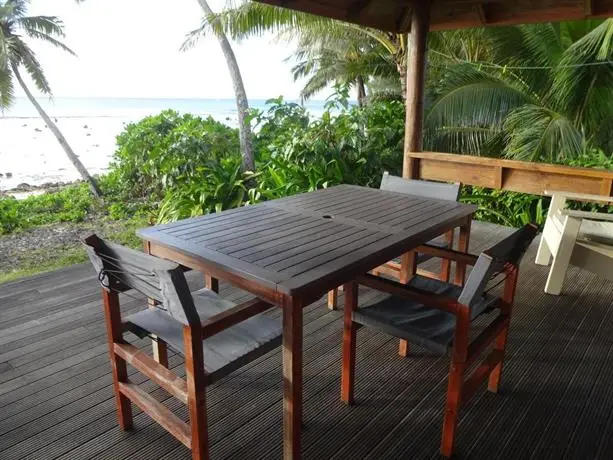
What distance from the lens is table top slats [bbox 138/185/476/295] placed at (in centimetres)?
141

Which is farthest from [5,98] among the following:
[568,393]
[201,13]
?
[568,393]

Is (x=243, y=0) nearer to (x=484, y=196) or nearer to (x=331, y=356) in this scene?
(x=484, y=196)

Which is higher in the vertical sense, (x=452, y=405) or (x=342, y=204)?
(x=342, y=204)

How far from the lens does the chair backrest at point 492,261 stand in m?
1.33

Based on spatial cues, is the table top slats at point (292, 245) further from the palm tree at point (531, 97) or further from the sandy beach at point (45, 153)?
the sandy beach at point (45, 153)

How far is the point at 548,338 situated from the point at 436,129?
441cm

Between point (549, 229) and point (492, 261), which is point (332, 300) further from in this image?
point (549, 229)

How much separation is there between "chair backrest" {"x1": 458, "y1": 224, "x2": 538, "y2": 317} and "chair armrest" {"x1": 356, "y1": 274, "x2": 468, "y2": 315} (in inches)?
2.1

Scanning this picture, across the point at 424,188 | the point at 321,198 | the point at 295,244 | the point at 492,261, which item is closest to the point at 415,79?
the point at 424,188

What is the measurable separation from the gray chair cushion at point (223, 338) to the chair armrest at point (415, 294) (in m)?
0.40

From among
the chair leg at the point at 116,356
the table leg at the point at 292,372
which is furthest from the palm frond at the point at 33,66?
the table leg at the point at 292,372

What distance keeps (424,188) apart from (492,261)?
146cm

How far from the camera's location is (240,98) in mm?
6613

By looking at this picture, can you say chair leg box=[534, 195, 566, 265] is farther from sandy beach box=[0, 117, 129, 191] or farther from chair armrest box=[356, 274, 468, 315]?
sandy beach box=[0, 117, 129, 191]
